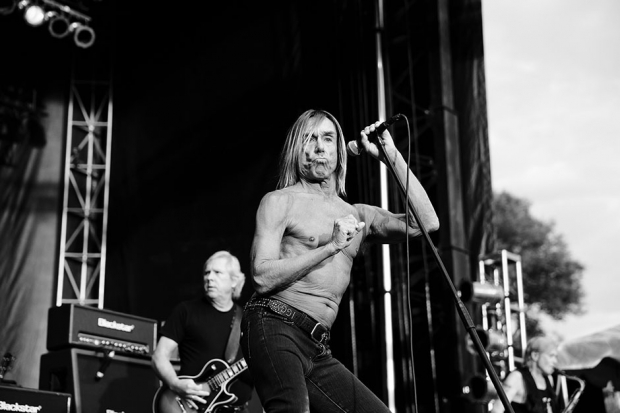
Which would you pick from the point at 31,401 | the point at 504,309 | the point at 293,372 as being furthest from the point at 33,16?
the point at 293,372

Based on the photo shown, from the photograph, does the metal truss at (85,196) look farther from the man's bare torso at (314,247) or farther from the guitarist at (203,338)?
the man's bare torso at (314,247)

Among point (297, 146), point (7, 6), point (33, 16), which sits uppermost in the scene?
point (7, 6)

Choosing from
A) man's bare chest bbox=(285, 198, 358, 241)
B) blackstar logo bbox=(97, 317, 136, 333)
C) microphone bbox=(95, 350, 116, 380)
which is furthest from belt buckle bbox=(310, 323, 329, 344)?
blackstar logo bbox=(97, 317, 136, 333)

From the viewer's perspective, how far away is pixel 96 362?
6277 mm

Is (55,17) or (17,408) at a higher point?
(55,17)

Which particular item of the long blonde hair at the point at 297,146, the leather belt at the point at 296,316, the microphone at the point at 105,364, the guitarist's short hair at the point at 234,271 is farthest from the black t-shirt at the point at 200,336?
the leather belt at the point at 296,316

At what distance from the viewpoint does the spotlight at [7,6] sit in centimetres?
870

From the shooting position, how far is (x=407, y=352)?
7.14m

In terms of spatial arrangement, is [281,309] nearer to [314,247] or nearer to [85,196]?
[314,247]

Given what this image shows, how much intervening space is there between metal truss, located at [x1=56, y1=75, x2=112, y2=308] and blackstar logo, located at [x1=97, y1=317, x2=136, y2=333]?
8.45 ft

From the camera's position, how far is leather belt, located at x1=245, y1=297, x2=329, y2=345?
3.05 metres

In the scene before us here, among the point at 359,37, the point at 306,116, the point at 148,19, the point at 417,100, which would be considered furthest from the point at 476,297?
the point at 148,19

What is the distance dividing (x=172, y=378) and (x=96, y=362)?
3.28 feet

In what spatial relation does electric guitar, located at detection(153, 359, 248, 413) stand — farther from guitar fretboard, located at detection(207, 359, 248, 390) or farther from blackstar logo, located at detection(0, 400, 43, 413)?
blackstar logo, located at detection(0, 400, 43, 413)
